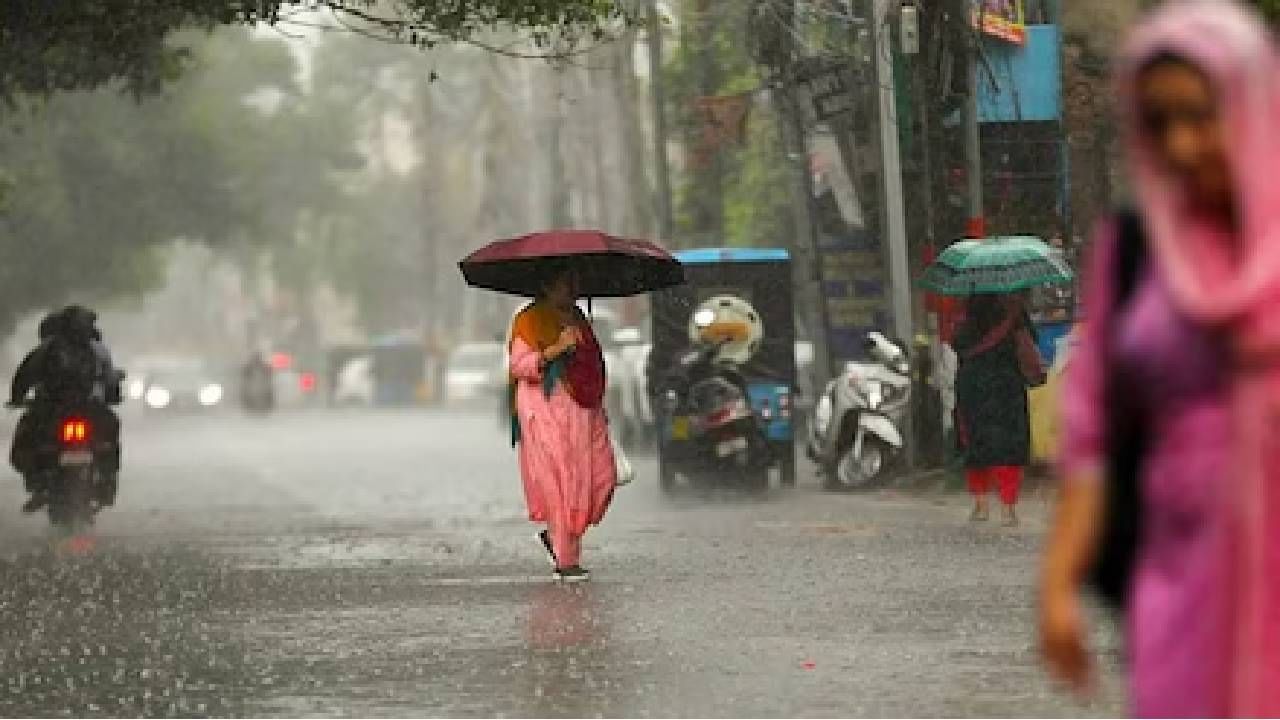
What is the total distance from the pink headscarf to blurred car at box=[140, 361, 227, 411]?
63.2 meters

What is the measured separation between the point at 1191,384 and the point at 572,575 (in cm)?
1078

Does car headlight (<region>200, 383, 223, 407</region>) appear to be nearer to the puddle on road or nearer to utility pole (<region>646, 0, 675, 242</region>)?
utility pole (<region>646, 0, 675, 242</region>)

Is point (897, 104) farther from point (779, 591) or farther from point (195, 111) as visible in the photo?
point (195, 111)

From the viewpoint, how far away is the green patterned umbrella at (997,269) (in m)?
20.8

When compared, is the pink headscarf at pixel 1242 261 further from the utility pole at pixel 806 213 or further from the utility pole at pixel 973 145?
the utility pole at pixel 806 213

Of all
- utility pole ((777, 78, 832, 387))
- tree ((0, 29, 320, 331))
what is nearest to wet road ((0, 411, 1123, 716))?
utility pole ((777, 78, 832, 387))

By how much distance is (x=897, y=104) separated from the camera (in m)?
26.5

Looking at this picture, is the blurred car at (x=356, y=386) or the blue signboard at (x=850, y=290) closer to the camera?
the blue signboard at (x=850, y=290)

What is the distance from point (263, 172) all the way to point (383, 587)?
198 feet

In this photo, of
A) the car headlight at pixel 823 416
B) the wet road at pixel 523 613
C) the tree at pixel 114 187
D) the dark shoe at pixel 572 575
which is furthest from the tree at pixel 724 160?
the dark shoe at pixel 572 575

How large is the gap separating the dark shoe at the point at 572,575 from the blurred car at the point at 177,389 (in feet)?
172

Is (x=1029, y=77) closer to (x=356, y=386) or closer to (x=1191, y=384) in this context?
(x=1191, y=384)

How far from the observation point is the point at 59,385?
22547mm

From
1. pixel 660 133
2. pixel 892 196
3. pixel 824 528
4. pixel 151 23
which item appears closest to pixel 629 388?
pixel 660 133
